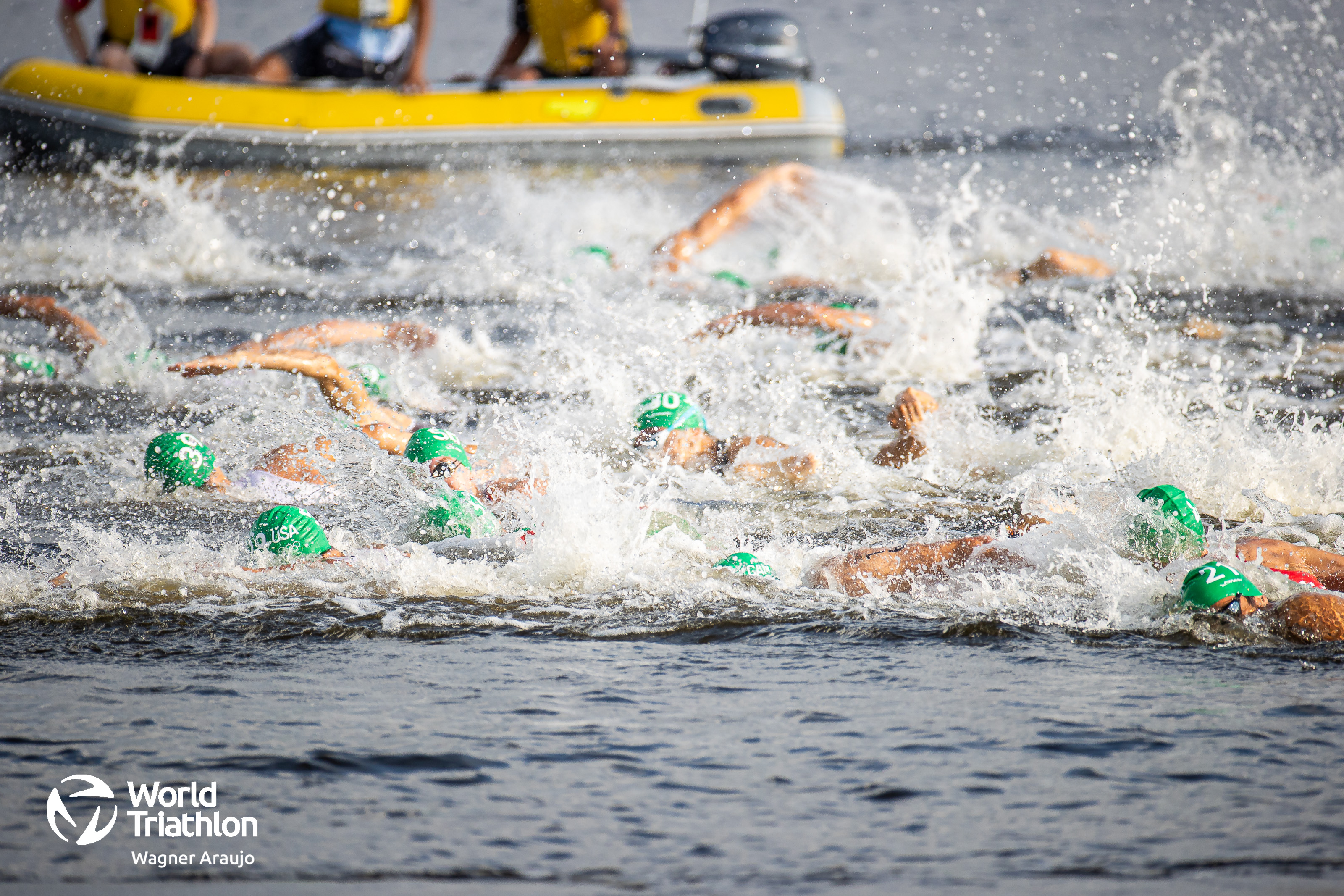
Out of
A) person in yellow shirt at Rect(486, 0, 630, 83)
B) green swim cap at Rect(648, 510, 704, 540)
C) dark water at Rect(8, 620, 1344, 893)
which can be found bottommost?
dark water at Rect(8, 620, 1344, 893)

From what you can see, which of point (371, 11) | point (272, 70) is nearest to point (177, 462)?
point (371, 11)

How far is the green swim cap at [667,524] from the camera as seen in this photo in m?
4.43

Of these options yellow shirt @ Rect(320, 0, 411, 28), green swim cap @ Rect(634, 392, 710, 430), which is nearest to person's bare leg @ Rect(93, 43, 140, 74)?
yellow shirt @ Rect(320, 0, 411, 28)

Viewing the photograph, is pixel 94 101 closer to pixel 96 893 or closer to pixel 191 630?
pixel 191 630

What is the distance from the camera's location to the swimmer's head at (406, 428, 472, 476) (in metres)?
4.80

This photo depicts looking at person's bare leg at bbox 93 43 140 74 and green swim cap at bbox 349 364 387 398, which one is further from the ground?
person's bare leg at bbox 93 43 140 74

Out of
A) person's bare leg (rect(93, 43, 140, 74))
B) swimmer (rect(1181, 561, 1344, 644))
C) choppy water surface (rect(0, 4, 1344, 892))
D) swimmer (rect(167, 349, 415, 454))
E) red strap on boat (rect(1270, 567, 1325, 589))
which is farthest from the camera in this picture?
person's bare leg (rect(93, 43, 140, 74))

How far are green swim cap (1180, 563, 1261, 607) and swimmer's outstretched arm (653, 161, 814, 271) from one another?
17.4 ft

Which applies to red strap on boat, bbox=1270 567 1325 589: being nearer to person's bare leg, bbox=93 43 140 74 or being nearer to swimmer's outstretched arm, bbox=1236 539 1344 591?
swimmer's outstretched arm, bbox=1236 539 1344 591

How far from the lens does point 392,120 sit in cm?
1263

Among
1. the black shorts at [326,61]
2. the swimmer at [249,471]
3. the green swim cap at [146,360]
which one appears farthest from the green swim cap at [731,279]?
the black shorts at [326,61]

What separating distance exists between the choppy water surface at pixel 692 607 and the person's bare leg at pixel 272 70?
4.02 meters

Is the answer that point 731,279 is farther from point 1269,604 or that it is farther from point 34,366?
point 1269,604

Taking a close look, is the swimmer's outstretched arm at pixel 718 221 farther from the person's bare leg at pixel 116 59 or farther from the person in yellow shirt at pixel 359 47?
the person's bare leg at pixel 116 59
